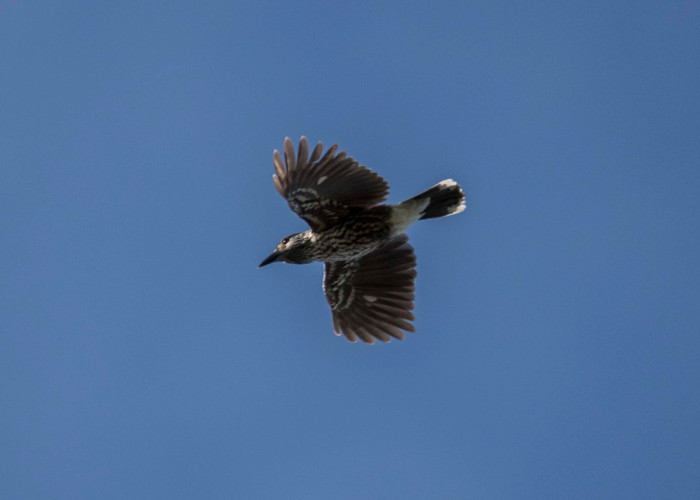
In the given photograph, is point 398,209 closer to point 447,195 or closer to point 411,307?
point 447,195

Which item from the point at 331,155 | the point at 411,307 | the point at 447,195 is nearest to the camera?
the point at 331,155

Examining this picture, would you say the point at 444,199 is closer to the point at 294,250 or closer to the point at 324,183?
the point at 324,183

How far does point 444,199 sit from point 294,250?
5.53 ft

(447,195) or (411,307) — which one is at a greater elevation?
(447,195)

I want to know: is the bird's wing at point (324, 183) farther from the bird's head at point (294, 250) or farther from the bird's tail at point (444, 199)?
the bird's tail at point (444, 199)

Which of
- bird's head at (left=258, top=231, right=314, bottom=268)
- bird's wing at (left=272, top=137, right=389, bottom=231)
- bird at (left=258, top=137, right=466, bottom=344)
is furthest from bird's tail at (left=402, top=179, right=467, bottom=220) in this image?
bird's head at (left=258, top=231, right=314, bottom=268)

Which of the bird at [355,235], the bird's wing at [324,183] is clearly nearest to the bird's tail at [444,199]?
the bird at [355,235]

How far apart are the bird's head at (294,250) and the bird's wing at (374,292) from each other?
0.58m

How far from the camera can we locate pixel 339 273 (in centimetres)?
949

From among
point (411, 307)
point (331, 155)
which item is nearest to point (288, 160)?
point (331, 155)

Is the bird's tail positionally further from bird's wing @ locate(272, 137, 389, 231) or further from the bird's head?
the bird's head

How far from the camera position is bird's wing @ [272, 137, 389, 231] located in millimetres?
8133

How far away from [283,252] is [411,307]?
1.64 m

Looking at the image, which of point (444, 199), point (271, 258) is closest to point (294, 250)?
point (271, 258)
